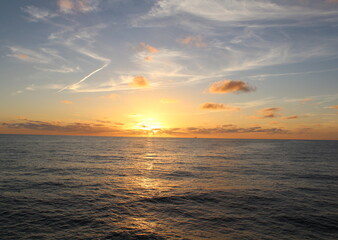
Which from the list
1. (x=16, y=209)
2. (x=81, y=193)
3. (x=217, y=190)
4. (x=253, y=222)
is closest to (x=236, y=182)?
(x=217, y=190)

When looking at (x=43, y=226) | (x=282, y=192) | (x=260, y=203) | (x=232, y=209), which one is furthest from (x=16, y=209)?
(x=282, y=192)

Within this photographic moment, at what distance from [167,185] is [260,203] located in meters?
12.7

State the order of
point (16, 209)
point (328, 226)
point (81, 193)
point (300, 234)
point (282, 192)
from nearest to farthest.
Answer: point (300, 234) → point (328, 226) → point (16, 209) → point (81, 193) → point (282, 192)

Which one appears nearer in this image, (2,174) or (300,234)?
(300,234)

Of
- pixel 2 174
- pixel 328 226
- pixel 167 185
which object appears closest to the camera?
pixel 328 226

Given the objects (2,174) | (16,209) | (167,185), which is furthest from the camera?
(2,174)

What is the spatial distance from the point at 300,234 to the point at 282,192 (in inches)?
495

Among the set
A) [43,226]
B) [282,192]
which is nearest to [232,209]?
[282,192]

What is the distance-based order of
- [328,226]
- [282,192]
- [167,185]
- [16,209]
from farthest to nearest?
1. [167,185]
2. [282,192]
3. [16,209]
4. [328,226]

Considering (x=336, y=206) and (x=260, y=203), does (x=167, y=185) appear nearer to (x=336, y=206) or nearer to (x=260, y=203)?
(x=260, y=203)

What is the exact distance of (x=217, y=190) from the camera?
28.0 m

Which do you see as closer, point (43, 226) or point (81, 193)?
point (43, 226)

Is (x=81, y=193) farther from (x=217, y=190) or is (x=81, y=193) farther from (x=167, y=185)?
(x=217, y=190)

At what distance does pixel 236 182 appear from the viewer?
32719 millimetres
